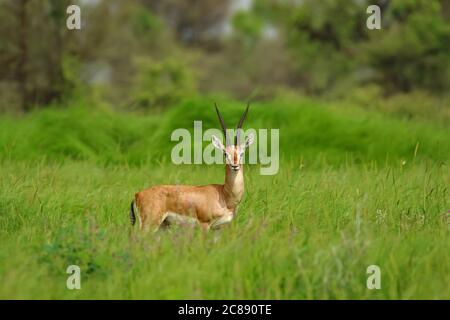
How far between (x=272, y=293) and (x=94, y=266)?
131 cm

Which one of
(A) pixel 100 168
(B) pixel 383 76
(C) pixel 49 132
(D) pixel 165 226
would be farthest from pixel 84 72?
(D) pixel 165 226

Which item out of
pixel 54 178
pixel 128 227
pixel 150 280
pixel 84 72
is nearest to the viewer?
pixel 150 280

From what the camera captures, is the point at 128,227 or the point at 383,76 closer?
the point at 128,227

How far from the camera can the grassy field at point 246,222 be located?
5.80m

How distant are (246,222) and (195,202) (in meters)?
0.61

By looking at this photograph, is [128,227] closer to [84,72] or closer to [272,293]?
[272,293]

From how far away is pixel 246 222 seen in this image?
283 inches

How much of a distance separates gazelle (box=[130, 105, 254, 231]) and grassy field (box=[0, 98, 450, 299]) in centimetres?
21

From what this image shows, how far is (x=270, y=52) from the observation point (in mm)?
39219

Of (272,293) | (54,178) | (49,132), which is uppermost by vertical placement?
(49,132)

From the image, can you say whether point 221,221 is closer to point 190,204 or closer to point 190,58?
point 190,204
